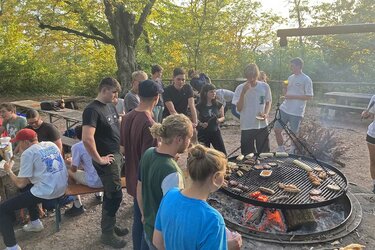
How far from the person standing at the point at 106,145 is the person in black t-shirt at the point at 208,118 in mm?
2068

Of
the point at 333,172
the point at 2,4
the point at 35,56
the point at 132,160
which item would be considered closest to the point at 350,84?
the point at 333,172

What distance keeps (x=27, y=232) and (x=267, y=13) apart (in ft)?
54.1

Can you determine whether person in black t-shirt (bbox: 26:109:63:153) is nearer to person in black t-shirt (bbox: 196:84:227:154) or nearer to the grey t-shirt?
the grey t-shirt

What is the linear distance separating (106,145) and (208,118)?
7.76 ft

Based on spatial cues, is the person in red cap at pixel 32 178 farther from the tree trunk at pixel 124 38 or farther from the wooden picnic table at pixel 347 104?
the wooden picnic table at pixel 347 104

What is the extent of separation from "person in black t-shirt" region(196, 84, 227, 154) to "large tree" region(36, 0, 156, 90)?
7.73m

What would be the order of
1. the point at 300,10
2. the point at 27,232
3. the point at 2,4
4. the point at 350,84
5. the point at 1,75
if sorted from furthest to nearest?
the point at 300,10 < the point at 2,4 < the point at 1,75 < the point at 350,84 < the point at 27,232

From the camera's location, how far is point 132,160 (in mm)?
3359

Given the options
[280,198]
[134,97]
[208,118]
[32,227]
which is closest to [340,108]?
[208,118]

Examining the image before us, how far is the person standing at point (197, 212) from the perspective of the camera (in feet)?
5.81

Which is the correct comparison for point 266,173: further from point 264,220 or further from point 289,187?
point 264,220

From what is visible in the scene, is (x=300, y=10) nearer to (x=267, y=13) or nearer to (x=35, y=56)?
(x=267, y=13)

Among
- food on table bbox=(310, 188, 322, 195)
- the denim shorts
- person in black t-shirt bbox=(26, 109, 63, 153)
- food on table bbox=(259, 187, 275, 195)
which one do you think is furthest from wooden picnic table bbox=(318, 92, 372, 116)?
person in black t-shirt bbox=(26, 109, 63, 153)

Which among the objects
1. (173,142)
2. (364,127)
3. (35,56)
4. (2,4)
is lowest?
(364,127)
